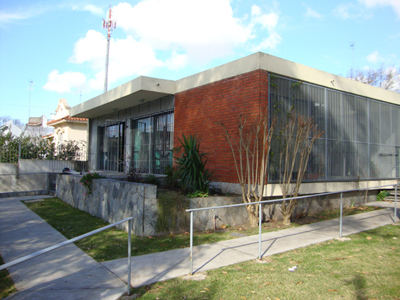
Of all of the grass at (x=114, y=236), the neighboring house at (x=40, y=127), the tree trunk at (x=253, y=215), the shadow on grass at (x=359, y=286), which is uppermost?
the neighboring house at (x=40, y=127)

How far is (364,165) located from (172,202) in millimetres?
8270

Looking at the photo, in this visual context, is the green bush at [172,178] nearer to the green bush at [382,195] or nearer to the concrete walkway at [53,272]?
the concrete walkway at [53,272]

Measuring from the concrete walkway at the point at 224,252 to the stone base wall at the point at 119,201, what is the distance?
145 centimetres

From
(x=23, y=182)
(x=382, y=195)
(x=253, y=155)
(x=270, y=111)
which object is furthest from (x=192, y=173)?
(x=23, y=182)

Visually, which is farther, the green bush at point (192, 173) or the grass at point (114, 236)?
the green bush at point (192, 173)

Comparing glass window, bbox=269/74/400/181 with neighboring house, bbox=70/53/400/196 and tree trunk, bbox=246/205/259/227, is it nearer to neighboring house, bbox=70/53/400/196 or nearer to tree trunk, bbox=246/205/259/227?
neighboring house, bbox=70/53/400/196

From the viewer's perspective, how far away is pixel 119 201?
27.8ft

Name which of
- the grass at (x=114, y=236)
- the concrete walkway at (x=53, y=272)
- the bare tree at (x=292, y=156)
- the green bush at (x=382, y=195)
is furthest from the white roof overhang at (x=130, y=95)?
the green bush at (x=382, y=195)

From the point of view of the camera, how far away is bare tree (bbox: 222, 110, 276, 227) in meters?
8.07

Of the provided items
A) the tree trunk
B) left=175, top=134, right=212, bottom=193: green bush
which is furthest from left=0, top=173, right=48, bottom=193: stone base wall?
the tree trunk

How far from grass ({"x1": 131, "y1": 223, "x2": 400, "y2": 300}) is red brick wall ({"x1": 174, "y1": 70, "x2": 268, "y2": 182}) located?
12.6 feet

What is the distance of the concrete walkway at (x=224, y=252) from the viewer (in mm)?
5026

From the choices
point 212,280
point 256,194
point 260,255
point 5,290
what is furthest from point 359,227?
point 5,290

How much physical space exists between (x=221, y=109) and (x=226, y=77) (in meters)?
0.99
